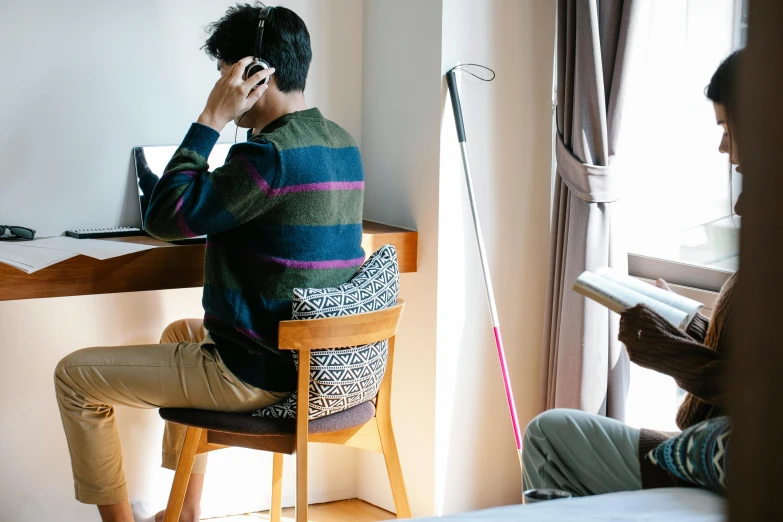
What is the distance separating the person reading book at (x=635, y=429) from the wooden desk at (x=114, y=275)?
36.8 inches

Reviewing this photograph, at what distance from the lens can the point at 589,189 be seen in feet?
7.30

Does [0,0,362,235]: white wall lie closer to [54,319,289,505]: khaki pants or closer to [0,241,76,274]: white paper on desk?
[0,241,76,274]: white paper on desk

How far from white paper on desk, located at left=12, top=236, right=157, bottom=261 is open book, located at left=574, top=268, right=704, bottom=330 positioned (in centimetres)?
105

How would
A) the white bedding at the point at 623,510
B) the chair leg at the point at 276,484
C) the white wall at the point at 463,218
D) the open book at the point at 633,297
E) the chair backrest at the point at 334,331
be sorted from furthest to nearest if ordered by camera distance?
1. the white wall at the point at 463,218
2. the chair leg at the point at 276,484
3. the chair backrest at the point at 334,331
4. the open book at the point at 633,297
5. the white bedding at the point at 623,510

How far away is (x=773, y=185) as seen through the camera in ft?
0.97

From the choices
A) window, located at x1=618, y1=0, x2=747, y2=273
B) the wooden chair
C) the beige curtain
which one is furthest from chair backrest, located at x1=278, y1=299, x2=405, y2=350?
window, located at x1=618, y1=0, x2=747, y2=273

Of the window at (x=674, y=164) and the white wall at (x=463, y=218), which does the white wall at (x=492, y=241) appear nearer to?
the white wall at (x=463, y=218)

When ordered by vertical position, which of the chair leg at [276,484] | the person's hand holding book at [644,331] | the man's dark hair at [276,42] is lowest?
the chair leg at [276,484]

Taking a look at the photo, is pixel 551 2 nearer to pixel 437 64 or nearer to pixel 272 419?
pixel 437 64

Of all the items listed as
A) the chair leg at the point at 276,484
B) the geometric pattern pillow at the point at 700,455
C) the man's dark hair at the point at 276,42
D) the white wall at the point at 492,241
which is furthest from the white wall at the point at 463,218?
the geometric pattern pillow at the point at 700,455

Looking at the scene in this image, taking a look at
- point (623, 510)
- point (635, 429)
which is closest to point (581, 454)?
point (635, 429)

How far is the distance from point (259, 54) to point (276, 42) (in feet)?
0.15

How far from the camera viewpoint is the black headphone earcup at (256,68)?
1839 millimetres

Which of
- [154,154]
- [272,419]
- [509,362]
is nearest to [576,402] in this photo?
[509,362]
